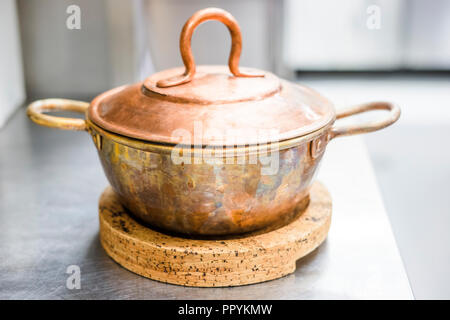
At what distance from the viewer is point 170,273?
41.8 inches

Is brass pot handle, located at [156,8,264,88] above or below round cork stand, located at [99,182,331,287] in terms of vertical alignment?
above

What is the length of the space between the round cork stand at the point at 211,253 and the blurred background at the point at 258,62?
1.12 m

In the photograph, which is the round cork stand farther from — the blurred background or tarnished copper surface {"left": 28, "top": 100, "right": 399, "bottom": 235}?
the blurred background

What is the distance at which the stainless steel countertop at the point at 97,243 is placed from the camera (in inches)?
41.4

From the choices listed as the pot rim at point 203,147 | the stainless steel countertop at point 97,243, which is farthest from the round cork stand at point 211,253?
the pot rim at point 203,147

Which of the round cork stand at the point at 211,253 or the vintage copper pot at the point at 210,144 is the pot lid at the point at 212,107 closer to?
the vintage copper pot at the point at 210,144

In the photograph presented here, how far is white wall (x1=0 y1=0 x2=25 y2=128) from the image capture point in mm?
2023

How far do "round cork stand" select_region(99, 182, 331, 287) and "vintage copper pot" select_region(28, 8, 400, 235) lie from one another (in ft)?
0.10

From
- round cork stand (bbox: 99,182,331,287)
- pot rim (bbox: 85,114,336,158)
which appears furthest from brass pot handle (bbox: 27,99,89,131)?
round cork stand (bbox: 99,182,331,287)

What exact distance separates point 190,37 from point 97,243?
20.9 inches

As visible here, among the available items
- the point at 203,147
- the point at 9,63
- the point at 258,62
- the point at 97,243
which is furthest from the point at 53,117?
the point at 258,62

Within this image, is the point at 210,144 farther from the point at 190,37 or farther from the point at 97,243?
the point at 97,243

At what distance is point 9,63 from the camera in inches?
82.9
